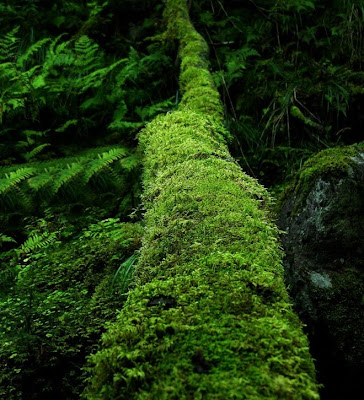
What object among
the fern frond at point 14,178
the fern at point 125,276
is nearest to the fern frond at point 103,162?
the fern frond at point 14,178

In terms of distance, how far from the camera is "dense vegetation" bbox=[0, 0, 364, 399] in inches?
143

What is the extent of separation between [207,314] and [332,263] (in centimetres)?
206

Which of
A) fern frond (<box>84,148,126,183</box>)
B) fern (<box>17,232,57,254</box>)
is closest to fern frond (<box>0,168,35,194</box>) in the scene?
fern frond (<box>84,148,126,183</box>)

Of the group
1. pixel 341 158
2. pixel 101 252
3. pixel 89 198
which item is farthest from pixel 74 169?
pixel 341 158

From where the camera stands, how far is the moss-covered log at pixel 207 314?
3.03 ft

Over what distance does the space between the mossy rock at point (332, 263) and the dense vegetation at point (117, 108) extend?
4.39 feet

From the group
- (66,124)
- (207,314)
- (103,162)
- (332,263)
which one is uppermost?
(207,314)

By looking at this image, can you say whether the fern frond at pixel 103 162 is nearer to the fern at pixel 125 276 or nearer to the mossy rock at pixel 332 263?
the fern at pixel 125 276

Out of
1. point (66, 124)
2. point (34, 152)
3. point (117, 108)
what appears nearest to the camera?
point (34, 152)

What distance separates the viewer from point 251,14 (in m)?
6.84

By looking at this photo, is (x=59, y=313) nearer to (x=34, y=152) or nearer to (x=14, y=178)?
(x=14, y=178)

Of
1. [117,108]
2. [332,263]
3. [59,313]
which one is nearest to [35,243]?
[59,313]

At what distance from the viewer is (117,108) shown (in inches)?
218

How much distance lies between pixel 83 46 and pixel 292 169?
380 centimetres
